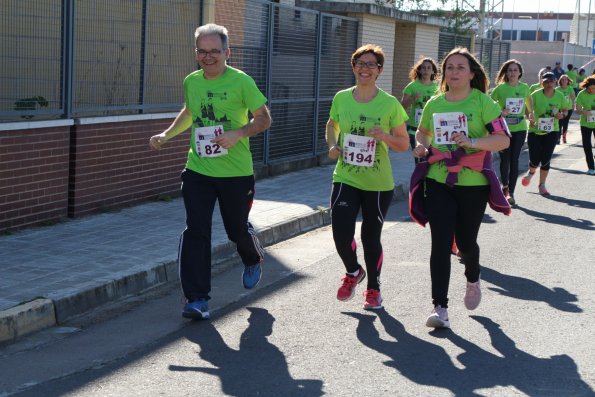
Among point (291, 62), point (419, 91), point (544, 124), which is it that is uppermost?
point (291, 62)

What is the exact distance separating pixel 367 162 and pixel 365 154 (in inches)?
2.3

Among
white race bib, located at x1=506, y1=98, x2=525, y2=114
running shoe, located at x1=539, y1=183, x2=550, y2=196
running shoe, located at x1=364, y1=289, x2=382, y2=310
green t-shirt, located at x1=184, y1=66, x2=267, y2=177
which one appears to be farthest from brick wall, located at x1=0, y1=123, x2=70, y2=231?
running shoe, located at x1=539, y1=183, x2=550, y2=196

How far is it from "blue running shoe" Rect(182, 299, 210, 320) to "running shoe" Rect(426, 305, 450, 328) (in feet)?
4.98

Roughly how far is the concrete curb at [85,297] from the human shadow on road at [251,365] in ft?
3.01

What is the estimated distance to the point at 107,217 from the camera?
37.3 feet

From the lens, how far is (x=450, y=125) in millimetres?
7141

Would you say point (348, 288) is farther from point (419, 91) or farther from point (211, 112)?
point (419, 91)

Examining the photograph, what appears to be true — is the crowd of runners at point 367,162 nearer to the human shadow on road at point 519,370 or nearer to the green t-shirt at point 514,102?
the human shadow on road at point 519,370

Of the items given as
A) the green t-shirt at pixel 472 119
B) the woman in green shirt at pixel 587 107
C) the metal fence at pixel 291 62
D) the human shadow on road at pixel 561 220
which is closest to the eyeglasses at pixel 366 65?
the green t-shirt at pixel 472 119

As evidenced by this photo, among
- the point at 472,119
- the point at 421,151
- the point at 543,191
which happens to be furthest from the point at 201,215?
the point at 543,191

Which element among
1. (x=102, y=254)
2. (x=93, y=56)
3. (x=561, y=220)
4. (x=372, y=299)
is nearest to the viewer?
(x=372, y=299)

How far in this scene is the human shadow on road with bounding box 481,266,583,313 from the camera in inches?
323

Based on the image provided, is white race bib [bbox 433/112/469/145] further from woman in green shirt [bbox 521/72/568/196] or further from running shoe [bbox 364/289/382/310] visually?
woman in green shirt [bbox 521/72/568/196]

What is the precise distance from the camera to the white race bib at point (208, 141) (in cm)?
737
